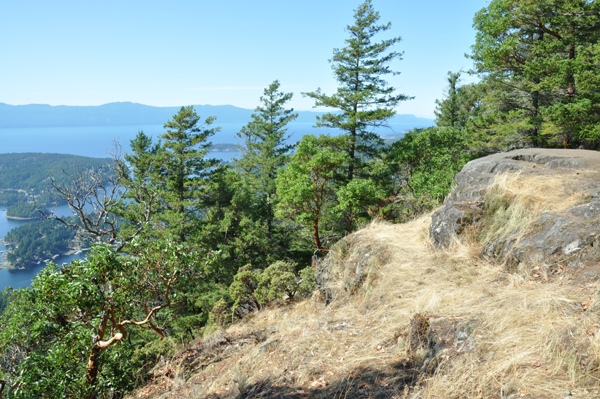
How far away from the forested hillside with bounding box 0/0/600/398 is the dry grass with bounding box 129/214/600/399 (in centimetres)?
109

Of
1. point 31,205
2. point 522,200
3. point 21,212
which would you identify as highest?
point 522,200

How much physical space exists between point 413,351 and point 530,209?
3.68 metres

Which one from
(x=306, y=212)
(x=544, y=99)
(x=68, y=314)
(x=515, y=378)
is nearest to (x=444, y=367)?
(x=515, y=378)

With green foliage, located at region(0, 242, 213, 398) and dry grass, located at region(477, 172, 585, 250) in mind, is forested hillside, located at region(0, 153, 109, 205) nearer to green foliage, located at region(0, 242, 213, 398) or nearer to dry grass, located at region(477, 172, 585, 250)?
green foliage, located at region(0, 242, 213, 398)

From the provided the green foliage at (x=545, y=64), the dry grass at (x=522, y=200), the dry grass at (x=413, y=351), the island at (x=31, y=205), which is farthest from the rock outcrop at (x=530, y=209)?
the island at (x=31, y=205)

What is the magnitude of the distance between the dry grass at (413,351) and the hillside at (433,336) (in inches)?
0.6

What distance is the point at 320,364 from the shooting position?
4.55m

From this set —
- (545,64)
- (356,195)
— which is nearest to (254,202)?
(356,195)

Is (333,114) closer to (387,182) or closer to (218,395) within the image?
(387,182)

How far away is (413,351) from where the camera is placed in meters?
4.21

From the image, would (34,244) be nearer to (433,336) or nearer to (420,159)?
(420,159)

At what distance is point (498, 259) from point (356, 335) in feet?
9.00

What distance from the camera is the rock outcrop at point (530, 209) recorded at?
5.14m

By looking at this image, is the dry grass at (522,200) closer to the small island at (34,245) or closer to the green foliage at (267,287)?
the green foliage at (267,287)
